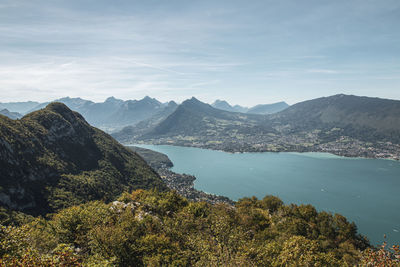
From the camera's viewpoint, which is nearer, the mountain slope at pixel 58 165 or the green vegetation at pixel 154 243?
the green vegetation at pixel 154 243

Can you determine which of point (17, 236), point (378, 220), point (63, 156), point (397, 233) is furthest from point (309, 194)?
point (17, 236)

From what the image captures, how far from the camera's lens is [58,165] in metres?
107

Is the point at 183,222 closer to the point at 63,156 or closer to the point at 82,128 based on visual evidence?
the point at 63,156

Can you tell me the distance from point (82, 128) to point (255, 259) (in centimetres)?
16499

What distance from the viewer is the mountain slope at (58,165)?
80625 mm

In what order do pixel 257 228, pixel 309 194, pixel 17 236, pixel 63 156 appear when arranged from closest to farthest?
pixel 17 236, pixel 257 228, pixel 63 156, pixel 309 194

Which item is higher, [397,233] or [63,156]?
[63,156]

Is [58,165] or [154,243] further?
[58,165]

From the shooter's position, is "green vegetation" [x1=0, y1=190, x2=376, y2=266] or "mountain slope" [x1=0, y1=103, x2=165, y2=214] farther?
"mountain slope" [x1=0, y1=103, x2=165, y2=214]

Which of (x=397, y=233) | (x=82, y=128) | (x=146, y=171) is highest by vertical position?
(x=82, y=128)

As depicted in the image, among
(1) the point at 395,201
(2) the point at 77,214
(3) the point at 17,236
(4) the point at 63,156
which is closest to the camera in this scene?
(3) the point at 17,236

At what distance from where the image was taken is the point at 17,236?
19766mm

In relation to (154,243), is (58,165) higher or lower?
lower

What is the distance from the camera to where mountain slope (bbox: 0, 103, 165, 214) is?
80.6 metres
